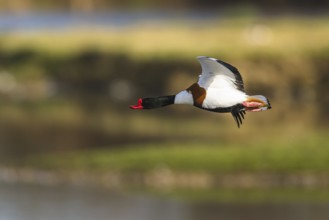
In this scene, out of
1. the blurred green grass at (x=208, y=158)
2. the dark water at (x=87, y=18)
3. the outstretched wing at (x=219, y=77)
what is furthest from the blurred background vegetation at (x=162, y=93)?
the outstretched wing at (x=219, y=77)

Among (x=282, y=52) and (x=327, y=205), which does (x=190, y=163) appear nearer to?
(x=327, y=205)

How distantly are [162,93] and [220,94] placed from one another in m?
24.1

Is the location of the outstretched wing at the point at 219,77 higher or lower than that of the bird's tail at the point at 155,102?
higher

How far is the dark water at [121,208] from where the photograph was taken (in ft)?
63.9

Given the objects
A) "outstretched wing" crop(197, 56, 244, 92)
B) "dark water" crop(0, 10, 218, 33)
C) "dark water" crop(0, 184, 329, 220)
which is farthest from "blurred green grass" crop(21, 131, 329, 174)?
"dark water" crop(0, 10, 218, 33)

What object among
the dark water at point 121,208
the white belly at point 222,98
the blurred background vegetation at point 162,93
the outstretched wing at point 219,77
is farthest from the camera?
the blurred background vegetation at point 162,93

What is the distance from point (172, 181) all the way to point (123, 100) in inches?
574

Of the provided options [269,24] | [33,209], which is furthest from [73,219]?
[269,24]

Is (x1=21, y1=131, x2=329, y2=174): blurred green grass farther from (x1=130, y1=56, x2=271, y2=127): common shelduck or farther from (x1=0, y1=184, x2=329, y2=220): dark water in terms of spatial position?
(x1=130, y1=56, x2=271, y2=127): common shelduck

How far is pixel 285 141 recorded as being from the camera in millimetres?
A: 23953

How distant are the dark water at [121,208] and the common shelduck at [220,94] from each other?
9.36 metres

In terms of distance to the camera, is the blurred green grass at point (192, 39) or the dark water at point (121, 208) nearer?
the dark water at point (121, 208)

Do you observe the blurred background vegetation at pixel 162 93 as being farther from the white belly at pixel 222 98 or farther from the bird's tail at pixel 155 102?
the white belly at pixel 222 98

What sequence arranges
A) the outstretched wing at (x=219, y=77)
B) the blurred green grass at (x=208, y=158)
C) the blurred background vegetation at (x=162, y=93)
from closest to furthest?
the outstretched wing at (x=219, y=77)
the blurred green grass at (x=208, y=158)
the blurred background vegetation at (x=162, y=93)
